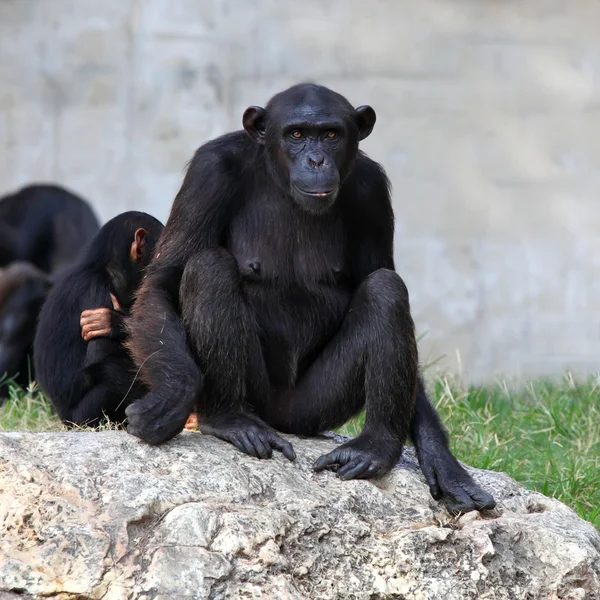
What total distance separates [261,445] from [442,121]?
19.0 ft

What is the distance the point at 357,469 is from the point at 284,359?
62cm

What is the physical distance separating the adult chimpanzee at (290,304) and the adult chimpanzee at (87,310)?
140 centimetres

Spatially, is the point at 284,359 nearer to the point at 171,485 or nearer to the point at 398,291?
the point at 398,291

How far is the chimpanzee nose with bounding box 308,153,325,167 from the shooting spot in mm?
4336

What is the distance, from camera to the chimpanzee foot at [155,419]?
3.88 m

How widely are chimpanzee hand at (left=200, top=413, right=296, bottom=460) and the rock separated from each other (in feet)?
0.13

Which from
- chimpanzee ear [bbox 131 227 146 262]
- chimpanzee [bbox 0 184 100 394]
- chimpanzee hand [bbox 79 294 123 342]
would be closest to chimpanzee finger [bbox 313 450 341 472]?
chimpanzee hand [bbox 79 294 123 342]

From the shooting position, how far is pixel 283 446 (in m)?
4.09

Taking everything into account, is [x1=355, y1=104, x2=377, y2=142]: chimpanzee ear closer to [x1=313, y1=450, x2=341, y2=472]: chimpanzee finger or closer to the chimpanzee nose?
the chimpanzee nose

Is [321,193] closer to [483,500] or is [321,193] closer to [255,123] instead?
[255,123]

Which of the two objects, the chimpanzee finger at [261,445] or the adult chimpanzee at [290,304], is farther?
the adult chimpanzee at [290,304]

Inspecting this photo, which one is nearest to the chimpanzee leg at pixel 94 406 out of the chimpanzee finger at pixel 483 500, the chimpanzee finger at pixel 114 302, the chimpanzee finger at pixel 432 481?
the chimpanzee finger at pixel 114 302

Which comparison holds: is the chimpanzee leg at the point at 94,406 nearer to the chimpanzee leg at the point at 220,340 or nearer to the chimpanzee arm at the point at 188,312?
the chimpanzee arm at the point at 188,312

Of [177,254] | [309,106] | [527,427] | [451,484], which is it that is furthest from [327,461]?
[527,427]
